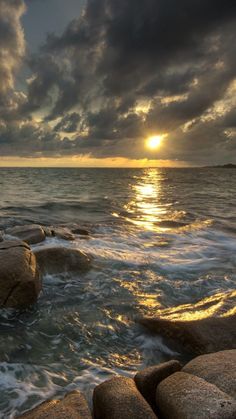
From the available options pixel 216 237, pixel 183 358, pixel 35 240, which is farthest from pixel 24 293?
pixel 216 237

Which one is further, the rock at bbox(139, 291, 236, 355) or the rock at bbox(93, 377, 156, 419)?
the rock at bbox(139, 291, 236, 355)

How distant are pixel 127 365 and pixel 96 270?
13.8ft

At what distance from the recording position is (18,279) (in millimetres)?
6207

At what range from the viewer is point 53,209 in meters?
21.7

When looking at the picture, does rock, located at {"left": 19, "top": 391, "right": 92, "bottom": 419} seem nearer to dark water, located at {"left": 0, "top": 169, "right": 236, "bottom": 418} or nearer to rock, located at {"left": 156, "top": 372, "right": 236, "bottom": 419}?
dark water, located at {"left": 0, "top": 169, "right": 236, "bottom": 418}

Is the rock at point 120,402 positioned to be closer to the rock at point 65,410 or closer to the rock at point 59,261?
the rock at point 65,410

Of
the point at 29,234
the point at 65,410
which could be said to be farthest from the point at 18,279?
the point at 29,234

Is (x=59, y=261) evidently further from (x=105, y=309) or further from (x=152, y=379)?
(x=152, y=379)

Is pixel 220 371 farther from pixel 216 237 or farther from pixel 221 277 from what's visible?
pixel 216 237

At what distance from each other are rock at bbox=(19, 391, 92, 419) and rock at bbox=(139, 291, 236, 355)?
2163 mm

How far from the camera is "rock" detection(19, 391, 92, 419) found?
313 cm

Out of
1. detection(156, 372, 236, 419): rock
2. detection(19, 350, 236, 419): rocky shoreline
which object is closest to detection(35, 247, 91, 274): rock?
detection(19, 350, 236, 419): rocky shoreline

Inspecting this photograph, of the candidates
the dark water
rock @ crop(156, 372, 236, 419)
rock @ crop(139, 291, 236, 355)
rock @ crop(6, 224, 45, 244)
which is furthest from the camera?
rock @ crop(6, 224, 45, 244)

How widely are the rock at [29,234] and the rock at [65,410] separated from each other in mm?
7701
